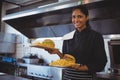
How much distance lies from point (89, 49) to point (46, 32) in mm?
2125

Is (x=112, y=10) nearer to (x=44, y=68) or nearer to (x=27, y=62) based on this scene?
(x=44, y=68)

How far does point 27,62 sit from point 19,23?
721 mm

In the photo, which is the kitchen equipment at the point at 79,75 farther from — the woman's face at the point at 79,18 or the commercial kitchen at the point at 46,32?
the woman's face at the point at 79,18

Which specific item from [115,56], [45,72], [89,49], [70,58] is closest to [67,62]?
[70,58]

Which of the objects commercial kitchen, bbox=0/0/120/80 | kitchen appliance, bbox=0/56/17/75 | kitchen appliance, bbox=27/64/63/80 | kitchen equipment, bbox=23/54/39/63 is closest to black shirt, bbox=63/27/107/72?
commercial kitchen, bbox=0/0/120/80

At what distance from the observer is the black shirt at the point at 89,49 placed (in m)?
1.32

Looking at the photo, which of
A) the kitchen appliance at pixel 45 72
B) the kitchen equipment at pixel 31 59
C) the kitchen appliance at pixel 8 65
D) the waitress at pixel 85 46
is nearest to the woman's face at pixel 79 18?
the waitress at pixel 85 46

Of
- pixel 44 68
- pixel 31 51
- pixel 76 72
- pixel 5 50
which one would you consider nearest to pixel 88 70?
pixel 76 72

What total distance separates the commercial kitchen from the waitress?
112mm

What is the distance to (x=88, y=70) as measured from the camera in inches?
52.1

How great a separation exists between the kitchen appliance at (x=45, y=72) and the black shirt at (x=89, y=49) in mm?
1120

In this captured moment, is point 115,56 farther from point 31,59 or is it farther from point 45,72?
point 31,59

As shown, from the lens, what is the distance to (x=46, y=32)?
345 centimetres

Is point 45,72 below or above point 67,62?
below
